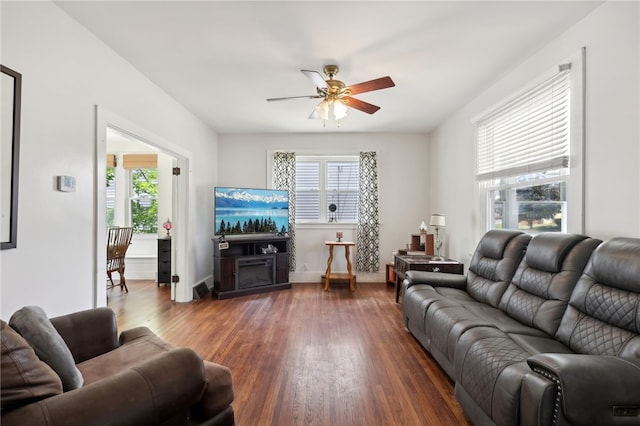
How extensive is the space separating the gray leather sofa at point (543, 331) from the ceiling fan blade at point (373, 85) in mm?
1714

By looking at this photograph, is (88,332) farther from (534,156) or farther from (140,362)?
(534,156)

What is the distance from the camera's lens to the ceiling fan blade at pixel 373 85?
247 cm

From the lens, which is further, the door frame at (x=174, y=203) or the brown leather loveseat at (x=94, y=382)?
the door frame at (x=174, y=203)

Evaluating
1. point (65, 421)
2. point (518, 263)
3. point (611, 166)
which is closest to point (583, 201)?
point (611, 166)

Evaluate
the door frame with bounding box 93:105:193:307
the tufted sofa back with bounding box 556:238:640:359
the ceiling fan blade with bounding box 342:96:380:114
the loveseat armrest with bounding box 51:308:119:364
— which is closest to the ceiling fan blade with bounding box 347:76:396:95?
the ceiling fan blade with bounding box 342:96:380:114

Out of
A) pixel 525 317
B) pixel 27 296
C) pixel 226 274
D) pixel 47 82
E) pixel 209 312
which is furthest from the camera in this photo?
pixel 226 274

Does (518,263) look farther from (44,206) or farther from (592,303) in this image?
(44,206)

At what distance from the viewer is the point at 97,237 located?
94.1 inches

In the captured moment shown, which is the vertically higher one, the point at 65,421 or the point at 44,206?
the point at 44,206

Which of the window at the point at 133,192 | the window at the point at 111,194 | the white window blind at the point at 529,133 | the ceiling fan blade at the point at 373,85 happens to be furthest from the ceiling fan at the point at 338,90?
the window at the point at 111,194

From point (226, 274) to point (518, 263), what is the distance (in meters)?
3.68

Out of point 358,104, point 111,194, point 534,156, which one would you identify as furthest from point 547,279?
point 111,194

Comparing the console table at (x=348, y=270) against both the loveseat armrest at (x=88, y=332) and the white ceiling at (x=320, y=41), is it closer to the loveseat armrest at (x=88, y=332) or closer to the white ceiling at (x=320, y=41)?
the white ceiling at (x=320, y=41)

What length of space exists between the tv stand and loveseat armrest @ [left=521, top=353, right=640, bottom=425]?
3967 millimetres
